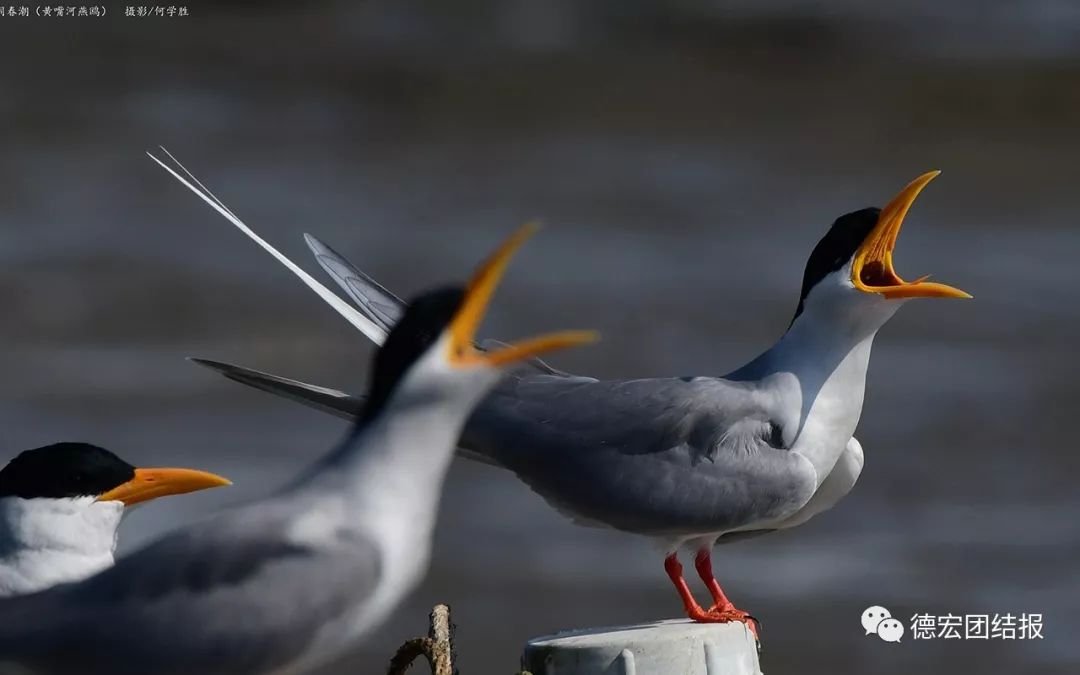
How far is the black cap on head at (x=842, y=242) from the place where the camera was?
156 inches

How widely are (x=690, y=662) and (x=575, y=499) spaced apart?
2.58 feet

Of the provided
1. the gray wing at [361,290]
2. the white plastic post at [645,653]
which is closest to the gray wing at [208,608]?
the white plastic post at [645,653]

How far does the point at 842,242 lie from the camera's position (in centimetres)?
398

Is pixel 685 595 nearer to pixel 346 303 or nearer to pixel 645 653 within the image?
pixel 645 653

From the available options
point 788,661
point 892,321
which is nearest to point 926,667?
point 788,661

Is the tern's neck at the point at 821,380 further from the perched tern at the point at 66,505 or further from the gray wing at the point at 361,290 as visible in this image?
the perched tern at the point at 66,505

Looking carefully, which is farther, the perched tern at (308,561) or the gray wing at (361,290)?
the gray wing at (361,290)

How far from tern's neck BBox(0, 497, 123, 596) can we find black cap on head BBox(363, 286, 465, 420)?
0.60 m

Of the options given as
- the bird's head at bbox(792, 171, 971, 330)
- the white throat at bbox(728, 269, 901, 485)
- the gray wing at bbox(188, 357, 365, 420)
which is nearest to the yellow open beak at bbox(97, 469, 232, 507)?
the gray wing at bbox(188, 357, 365, 420)

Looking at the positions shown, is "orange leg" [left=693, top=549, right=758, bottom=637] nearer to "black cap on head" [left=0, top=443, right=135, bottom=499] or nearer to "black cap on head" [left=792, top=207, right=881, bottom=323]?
"black cap on head" [left=792, top=207, right=881, bottom=323]

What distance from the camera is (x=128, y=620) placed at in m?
2.79

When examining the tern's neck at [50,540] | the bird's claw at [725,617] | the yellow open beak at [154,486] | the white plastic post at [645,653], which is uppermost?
the yellow open beak at [154,486]

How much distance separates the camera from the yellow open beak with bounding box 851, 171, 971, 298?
3.88 metres

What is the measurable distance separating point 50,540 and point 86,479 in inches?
4.7
